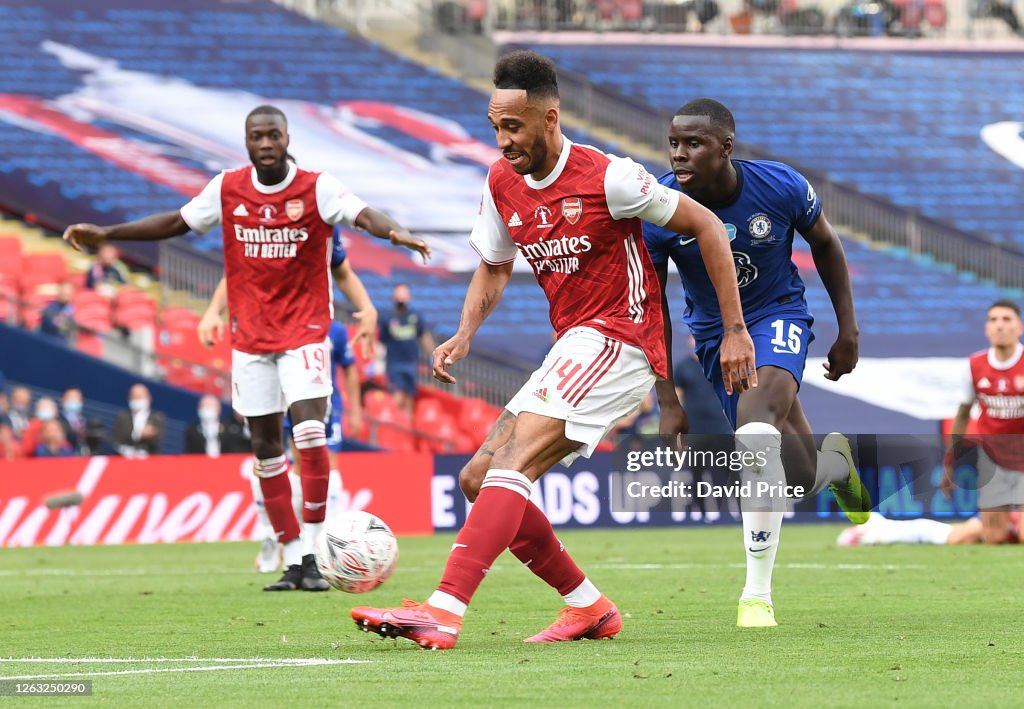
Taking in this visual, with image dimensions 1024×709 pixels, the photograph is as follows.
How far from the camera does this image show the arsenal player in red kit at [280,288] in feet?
33.3

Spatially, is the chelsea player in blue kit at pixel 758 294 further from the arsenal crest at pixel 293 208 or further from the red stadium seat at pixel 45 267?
the red stadium seat at pixel 45 267

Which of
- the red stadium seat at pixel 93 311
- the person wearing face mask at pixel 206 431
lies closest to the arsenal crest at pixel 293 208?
the person wearing face mask at pixel 206 431

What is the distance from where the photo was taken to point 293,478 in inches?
508

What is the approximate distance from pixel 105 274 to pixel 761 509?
1788 centimetres

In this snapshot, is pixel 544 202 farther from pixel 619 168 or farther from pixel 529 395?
pixel 529 395

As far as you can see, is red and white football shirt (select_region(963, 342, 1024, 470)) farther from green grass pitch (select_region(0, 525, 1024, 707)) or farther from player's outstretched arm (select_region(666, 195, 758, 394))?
player's outstretched arm (select_region(666, 195, 758, 394))

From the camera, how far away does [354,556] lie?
7.28m

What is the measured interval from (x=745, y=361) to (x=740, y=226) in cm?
148

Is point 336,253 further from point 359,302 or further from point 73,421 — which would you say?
point 73,421

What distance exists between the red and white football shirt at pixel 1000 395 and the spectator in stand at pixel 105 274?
12794 millimetres

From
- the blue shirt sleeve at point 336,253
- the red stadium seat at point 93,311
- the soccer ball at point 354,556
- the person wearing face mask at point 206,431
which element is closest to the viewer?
the soccer ball at point 354,556

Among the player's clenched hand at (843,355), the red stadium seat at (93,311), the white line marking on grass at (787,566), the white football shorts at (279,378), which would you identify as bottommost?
the red stadium seat at (93,311)

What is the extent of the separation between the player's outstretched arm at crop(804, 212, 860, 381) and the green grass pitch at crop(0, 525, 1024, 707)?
122cm

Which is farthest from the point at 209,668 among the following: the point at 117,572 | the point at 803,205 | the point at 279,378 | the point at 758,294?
the point at 117,572
